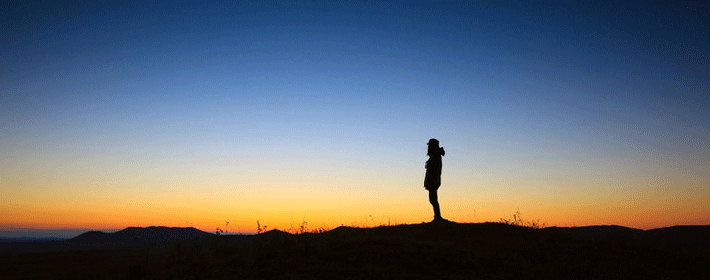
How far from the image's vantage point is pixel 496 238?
10422mm

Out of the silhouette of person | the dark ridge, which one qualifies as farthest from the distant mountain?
the silhouette of person

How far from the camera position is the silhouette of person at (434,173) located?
12.9 m

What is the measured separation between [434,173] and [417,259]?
5.47m

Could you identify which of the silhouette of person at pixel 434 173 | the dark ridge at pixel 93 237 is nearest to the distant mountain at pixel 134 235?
the dark ridge at pixel 93 237

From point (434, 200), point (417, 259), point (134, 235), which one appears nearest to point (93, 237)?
point (134, 235)

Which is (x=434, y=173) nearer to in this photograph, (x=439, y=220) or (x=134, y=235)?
(x=439, y=220)

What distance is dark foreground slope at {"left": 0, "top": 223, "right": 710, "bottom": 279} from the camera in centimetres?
742

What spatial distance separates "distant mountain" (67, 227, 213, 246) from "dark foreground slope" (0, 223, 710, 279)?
2106 inches

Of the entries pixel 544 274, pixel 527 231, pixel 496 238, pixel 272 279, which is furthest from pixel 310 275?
pixel 527 231

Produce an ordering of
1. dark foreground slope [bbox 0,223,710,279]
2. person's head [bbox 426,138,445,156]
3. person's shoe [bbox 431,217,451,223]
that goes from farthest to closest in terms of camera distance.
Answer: person's head [bbox 426,138,445,156]
person's shoe [bbox 431,217,451,223]
dark foreground slope [bbox 0,223,710,279]

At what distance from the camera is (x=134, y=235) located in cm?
7850

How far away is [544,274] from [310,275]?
4.64m

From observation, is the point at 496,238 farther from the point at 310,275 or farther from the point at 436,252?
the point at 310,275

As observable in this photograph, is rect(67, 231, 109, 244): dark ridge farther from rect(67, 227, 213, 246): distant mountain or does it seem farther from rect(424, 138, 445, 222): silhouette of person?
rect(424, 138, 445, 222): silhouette of person
